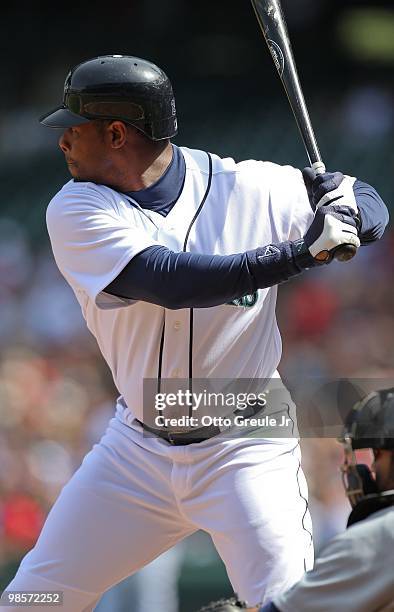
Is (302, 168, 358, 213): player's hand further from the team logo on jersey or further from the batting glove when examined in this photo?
the batting glove

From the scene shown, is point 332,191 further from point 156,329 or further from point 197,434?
point 197,434

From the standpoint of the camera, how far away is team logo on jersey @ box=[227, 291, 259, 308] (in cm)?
291

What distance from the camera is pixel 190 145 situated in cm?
952

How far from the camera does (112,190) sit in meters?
2.95

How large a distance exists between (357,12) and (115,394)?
5.35 meters

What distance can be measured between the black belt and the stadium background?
2703mm

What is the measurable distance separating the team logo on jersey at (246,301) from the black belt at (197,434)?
27cm

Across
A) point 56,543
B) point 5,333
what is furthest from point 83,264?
point 5,333

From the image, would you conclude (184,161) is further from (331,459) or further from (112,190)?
(331,459)

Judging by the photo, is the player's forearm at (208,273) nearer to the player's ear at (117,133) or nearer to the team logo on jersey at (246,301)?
the team logo on jersey at (246,301)

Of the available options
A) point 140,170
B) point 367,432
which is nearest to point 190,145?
point 140,170

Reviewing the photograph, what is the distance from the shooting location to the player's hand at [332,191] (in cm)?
271

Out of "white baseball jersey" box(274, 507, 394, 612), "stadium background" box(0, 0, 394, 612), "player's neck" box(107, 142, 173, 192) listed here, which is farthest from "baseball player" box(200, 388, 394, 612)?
"stadium background" box(0, 0, 394, 612)

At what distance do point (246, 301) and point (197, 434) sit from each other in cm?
37
